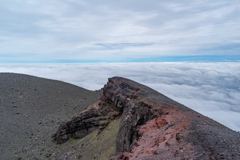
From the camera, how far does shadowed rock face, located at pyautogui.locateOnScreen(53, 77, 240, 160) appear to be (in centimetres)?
642

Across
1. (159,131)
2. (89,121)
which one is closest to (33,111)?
(89,121)

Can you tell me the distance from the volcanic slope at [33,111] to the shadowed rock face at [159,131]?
24.0 ft

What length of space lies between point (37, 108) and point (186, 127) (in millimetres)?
34630

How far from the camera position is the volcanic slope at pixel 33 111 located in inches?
881

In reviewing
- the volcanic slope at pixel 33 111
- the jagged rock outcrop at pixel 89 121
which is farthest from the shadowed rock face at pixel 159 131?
the volcanic slope at pixel 33 111

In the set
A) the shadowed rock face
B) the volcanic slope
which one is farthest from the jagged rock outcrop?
the volcanic slope

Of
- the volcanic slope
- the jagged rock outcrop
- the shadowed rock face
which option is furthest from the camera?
the volcanic slope

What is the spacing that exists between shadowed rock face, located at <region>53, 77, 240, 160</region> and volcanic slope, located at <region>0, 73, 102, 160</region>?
7313 millimetres

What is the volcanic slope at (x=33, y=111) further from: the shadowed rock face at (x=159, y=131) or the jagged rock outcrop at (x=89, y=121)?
the shadowed rock face at (x=159, y=131)

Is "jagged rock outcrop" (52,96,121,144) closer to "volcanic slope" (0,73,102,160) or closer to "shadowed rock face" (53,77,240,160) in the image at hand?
"shadowed rock face" (53,77,240,160)

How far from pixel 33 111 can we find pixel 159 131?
32027 millimetres

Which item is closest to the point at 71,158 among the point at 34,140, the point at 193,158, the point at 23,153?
the point at 23,153

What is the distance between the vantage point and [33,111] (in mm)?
33562

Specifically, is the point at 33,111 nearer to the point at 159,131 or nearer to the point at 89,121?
the point at 89,121
